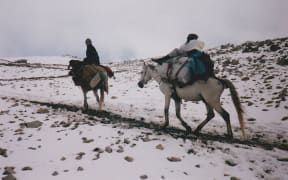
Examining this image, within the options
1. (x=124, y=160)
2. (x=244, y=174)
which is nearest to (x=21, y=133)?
(x=124, y=160)

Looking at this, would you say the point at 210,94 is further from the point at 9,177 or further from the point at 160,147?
the point at 9,177

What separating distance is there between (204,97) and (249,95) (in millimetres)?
6206

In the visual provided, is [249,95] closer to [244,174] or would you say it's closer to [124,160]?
[244,174]

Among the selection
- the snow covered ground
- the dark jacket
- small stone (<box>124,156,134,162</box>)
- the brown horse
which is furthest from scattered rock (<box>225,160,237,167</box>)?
the dark jacket

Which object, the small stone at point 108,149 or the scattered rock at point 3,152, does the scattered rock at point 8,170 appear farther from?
the small stone at point 108,149

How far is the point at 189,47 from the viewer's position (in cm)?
853

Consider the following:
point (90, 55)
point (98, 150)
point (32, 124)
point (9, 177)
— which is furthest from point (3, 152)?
point (90, 55)

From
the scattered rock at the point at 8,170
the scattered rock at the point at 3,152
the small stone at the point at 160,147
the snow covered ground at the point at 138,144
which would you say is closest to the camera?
the scattered rock at the point at 8,170

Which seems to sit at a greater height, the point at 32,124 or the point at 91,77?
the point at 91,77

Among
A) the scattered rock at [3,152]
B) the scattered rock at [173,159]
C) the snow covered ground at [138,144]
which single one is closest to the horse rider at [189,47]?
the snow covered ground at [138,144]

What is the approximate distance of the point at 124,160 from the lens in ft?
20.0

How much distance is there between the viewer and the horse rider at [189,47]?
8429mm

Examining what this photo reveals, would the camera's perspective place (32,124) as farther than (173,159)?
Yes

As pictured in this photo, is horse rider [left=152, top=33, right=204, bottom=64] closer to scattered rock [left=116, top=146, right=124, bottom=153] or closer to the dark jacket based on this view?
scattered rock [left=116, top=146, right=124, bottom=153]
